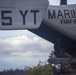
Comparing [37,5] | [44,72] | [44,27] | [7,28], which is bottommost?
[44,72]

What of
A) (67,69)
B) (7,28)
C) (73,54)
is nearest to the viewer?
(7,28)

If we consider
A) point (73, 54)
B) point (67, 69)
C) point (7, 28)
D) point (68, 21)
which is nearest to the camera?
point (7, 28)

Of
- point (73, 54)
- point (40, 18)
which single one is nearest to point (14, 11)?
point (40, 18)

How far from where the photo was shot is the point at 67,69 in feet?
73.2

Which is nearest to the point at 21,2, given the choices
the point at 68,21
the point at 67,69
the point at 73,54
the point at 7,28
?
the point at 7,28

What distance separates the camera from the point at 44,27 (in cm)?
2664

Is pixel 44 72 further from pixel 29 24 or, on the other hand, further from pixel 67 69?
pixel 29 24

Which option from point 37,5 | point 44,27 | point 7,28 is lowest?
point 44,27

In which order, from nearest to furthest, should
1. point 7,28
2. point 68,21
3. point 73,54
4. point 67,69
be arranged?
1. point 7,28
2. point 67,69
3. point 68,21
4. point 73,54

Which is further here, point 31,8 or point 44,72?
point 44,72

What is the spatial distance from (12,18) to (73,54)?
2179 centimetres

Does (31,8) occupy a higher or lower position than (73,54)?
higher

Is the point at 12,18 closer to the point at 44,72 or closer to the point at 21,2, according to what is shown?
the point at 21,2

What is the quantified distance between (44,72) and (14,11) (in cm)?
1786
